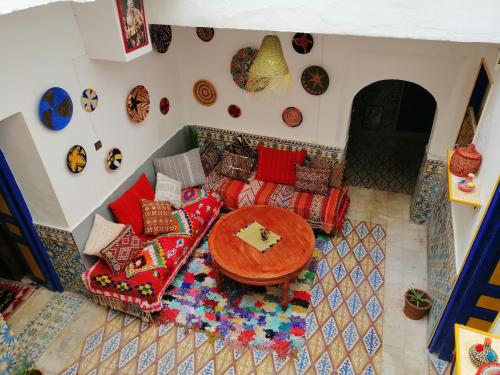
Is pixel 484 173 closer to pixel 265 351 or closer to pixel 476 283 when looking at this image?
pixel 476 283

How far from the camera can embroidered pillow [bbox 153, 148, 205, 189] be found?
5564 mm

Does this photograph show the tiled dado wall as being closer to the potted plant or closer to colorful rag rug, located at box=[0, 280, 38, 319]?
the potted plant

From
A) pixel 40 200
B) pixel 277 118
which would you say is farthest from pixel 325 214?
pixel 40 200

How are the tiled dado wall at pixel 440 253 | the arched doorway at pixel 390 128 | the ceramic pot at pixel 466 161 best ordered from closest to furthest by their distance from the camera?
the ceramic pot at pixel 466 161
the tiled dado wall at pixel 440 253
the arched doorway at pixel 390 128

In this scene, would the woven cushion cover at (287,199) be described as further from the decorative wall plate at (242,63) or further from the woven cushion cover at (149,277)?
the decorative wall plate at (242,63)

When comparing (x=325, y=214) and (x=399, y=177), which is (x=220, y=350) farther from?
(x=399, y=177)

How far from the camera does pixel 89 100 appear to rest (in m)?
4.18

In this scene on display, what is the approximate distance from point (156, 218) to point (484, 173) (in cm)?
352

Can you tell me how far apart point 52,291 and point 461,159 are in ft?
15.3

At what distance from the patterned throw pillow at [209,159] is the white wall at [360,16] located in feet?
7.87

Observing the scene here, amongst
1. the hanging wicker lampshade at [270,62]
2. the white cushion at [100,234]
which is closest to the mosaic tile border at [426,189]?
the hanging wicker lampshade at [270,62]

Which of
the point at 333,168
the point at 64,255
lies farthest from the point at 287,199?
the point at 64,255

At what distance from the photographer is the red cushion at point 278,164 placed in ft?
18.8

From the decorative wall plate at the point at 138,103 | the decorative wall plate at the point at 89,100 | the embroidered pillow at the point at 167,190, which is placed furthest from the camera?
the embroidered pillow at the point at 167,190
